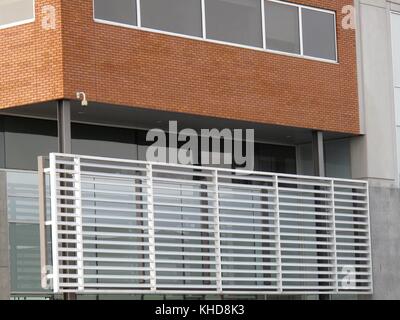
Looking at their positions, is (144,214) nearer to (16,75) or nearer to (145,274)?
(145,274)

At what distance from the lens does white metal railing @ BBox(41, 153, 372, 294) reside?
25.9 m

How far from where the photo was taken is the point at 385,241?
33.2 m

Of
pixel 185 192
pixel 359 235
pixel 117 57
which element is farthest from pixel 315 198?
pixel 117 57

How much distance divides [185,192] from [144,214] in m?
1.52

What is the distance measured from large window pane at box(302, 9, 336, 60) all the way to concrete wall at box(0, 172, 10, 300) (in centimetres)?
874

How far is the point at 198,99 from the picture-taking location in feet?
94.7

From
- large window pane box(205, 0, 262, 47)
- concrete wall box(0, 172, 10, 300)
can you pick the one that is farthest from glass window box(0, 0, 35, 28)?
large window pane box(205, 0, 262, 47)

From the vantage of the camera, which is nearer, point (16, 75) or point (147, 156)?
point (16, 75)

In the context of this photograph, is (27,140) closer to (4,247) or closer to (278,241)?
(4,247)

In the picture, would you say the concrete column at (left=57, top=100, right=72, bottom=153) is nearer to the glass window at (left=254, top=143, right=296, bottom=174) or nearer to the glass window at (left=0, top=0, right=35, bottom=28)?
the glass window at (left=0, top=0, right=35, bottom=28)

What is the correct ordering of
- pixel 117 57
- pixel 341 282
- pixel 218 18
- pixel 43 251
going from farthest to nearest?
pixel 341 282
pixel 218 18
pixel 117 57
pixel 43 251

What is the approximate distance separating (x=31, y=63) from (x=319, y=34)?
8570 mm

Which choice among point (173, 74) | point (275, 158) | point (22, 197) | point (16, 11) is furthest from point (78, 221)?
point (275, 158)

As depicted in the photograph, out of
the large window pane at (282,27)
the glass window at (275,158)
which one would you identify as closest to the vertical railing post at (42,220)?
Answer: the large window pane at (282,27)
